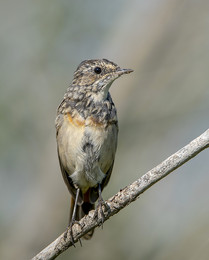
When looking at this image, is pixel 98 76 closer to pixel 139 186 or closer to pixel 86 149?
pixel 86 149

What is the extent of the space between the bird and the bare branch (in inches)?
16.5

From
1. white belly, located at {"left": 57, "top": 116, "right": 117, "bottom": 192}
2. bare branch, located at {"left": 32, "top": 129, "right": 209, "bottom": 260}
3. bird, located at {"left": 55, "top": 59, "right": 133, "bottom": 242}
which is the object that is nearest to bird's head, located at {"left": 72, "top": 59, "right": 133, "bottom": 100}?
bird, located at {"left": 55, "top": 59, "right": 133, "bottom": 242}

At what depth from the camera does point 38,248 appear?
402 inches

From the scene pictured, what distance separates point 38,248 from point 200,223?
3.32 m

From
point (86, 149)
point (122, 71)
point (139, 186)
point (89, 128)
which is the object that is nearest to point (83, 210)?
point (86, 149)

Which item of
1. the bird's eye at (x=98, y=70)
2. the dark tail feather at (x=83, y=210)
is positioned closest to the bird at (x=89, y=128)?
the bird's eye at (x=98, y=70)

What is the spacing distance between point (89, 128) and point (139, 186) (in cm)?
147

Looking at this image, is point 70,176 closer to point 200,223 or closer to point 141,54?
→ point 200,223

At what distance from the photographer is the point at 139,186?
5.54 m

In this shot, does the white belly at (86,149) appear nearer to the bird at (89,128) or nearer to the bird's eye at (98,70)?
the bird at (89,128)

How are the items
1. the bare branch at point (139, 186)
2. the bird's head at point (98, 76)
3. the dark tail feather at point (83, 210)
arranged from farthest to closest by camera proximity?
1. the dark tail feather at point (83, 210)
2. the bird's head at point (98, 76)
3. the bare branch at point (139, 186)

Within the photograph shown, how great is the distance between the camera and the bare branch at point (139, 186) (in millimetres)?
5324

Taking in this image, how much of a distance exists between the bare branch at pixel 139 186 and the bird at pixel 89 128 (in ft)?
Answer: 1.38

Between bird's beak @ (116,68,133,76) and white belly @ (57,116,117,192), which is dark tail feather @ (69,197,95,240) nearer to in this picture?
white belly @ (57,116,117,192)
